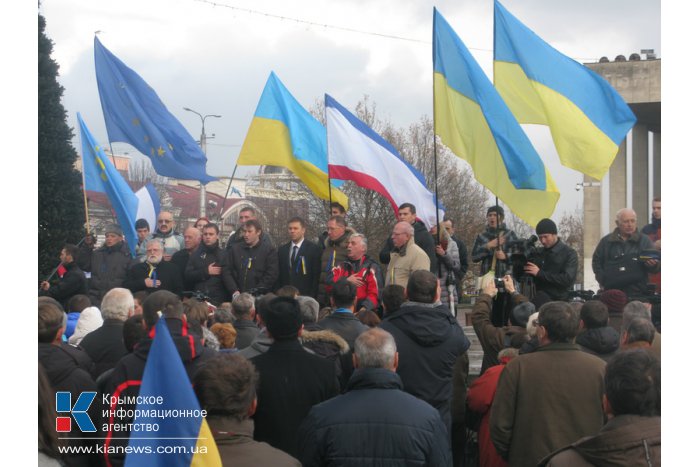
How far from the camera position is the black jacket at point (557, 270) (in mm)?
8938

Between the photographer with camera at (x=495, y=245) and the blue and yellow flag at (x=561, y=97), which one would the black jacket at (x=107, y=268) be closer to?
the photographer with camera at (x=495, y=245)

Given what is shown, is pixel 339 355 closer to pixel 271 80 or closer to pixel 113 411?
pixel 113 411

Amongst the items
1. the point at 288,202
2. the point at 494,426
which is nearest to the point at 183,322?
the point at 494,426

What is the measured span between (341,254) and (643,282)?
10.3 ft

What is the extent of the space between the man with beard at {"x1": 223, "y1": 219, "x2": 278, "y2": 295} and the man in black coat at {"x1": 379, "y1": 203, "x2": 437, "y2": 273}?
1298 mm

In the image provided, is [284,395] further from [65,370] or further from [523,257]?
[523,257]

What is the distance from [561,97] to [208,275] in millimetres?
4380

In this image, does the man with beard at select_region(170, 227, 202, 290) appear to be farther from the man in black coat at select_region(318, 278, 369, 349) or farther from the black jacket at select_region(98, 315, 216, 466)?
the black jacket at select_region(98, 315, 216, 466)

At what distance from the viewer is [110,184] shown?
1082 centimetres

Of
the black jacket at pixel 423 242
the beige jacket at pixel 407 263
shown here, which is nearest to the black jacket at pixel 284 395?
the beige jacket at pixel 407 263

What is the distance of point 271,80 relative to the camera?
1137 cm

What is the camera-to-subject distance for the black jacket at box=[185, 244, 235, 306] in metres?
10.5

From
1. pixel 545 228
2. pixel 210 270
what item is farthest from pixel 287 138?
pixel 545 228

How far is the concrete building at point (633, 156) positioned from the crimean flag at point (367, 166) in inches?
348
